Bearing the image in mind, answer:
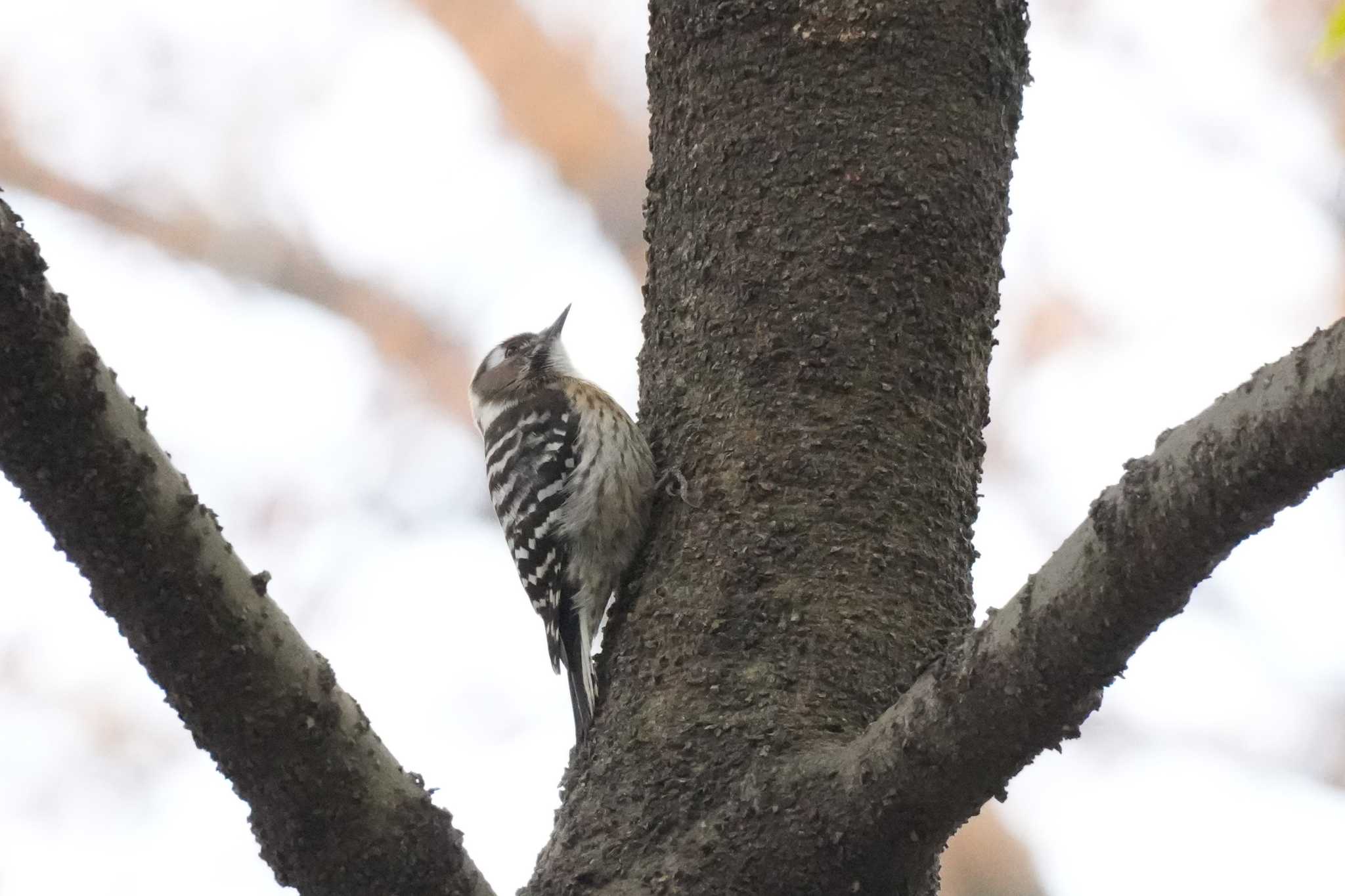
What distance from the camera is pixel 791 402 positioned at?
242cm

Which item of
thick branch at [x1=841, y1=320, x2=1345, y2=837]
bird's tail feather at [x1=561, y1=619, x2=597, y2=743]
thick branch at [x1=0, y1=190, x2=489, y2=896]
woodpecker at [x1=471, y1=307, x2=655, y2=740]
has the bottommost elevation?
thick branch at [x1=841, y1=320, x2=1345, y2=837]

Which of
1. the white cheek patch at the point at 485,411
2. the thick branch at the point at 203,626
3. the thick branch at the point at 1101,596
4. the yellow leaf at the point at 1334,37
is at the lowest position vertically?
the thick branch at the point at 1101,596

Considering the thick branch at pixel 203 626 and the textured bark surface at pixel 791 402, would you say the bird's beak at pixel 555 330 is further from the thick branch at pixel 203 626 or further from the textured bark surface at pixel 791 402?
the thick branch at pixel 203 626

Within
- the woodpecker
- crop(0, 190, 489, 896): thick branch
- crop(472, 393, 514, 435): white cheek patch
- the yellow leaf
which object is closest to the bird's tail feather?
the woodpecker

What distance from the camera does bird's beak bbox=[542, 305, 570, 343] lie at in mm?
4445

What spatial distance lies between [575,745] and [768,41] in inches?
48.0

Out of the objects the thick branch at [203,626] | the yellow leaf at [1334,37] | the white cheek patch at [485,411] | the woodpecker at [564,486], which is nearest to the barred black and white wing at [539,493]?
the woodpecker at [564,486]

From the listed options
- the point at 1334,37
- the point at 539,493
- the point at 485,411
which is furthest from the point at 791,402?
the point at 485,411

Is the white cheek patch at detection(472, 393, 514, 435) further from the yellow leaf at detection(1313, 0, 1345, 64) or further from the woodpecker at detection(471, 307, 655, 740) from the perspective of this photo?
the yellow leaf at detection(1313, 0, 1345, 64)

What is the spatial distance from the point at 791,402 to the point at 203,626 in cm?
108

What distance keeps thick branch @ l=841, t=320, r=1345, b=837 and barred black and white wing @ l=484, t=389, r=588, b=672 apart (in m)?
1.52

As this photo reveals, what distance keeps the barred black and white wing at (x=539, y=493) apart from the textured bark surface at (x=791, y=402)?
31.9 inches

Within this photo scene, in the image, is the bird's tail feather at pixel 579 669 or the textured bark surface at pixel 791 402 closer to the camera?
the textured bark surface at pixel 791 402

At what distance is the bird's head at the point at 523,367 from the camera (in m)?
4.36
